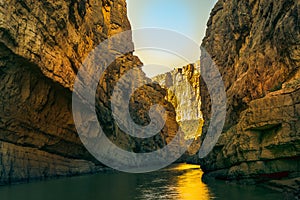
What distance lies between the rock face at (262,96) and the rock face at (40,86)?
19.1m

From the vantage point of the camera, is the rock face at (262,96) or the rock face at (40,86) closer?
the rock face at (262,96)

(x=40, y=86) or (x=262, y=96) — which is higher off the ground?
(x=40, y=86)

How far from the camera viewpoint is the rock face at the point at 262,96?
20.7 meters

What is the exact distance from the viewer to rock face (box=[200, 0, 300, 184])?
813 inches

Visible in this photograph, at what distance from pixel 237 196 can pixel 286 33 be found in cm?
1594

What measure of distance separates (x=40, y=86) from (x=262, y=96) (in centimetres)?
2427

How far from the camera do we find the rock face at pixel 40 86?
28781 mm

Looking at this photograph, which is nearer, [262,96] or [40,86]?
[262,96]

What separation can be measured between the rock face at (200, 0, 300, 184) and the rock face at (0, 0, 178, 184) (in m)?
19.1

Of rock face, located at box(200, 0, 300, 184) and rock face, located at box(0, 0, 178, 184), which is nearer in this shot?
rock face, located at box(200, 0, 300, 184)

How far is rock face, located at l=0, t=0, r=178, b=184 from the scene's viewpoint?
28781 mm

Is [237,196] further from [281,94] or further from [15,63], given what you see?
[15,63]

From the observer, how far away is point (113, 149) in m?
58.2

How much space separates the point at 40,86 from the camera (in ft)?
110
